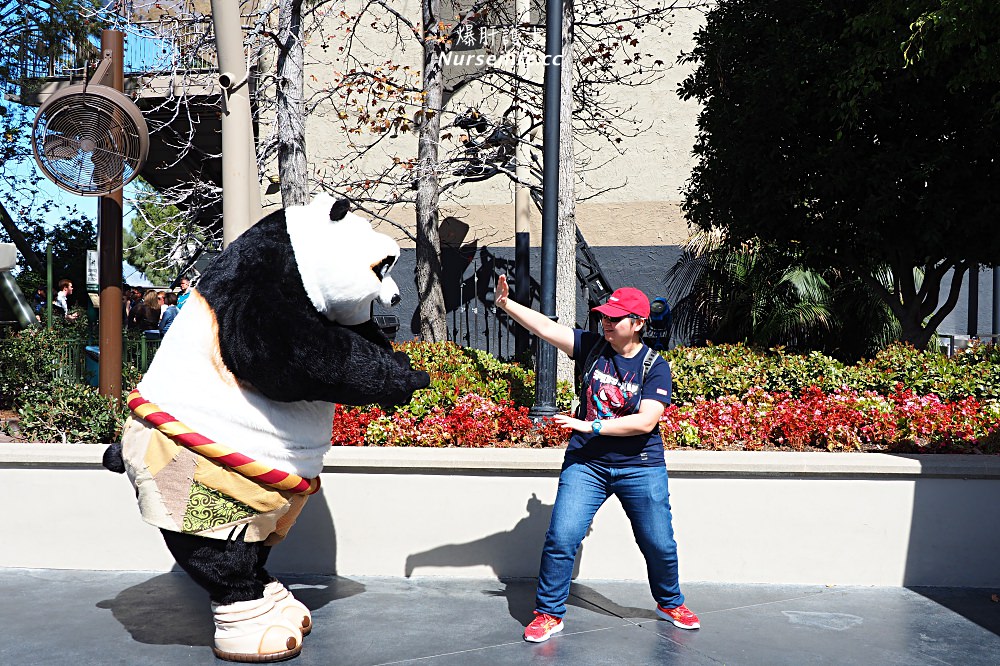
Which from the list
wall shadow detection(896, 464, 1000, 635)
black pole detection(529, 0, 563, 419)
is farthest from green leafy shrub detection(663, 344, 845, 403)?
wall shadow detection(896, 464, 1000, 635)

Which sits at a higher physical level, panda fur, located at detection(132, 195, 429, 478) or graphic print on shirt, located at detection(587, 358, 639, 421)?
panda fur, located at detection(132, 195, 429, 478)

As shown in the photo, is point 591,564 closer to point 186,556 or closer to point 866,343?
point 186,556

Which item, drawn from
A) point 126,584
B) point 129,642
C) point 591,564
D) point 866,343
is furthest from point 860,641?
point 866,343

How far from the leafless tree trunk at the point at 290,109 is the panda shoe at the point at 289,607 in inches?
151

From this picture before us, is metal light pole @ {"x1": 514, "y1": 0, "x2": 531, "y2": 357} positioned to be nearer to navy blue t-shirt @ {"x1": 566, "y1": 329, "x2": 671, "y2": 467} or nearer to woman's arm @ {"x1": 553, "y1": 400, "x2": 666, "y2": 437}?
navy blue t-shirt @ {"x1": 566, "y1": 329, "x2": 671, "y2": 467}

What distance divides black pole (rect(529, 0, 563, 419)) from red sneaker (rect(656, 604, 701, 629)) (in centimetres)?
197

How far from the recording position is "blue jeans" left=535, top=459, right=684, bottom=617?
13.5 feet

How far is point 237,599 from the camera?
3.77 metres

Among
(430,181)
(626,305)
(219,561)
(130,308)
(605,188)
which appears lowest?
(219,561)

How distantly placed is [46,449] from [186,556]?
1.99 metres

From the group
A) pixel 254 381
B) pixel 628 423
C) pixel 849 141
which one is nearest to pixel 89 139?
pixel 254 381

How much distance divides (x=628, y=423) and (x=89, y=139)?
4.03 meters

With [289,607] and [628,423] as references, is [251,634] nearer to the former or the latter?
[289,607]

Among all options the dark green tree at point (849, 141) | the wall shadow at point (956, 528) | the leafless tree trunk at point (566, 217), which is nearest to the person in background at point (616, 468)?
the wall shadow at point (956, 528)
